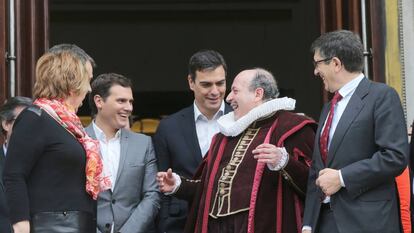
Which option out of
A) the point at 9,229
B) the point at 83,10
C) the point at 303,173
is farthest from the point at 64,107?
the point at 83,10

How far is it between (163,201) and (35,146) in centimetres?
161

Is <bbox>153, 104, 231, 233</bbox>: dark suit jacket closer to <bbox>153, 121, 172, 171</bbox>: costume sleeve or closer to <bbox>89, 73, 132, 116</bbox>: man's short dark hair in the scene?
<bbox>153, 121, 172, 171</bbox>: costume sleeve

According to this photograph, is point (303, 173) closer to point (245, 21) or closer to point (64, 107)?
point (64, 107)

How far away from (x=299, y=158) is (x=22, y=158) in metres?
1.71

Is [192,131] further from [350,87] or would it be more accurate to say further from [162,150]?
[350,87]

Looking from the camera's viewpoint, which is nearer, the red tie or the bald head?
the red tie

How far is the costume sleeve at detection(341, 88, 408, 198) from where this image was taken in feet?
16.5

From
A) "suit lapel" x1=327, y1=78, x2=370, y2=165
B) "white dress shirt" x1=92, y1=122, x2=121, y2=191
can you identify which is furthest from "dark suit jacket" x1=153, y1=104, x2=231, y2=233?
"suit lapel" x1=327, y1=78, x2=370, y2=165

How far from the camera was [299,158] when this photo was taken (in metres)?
5.92

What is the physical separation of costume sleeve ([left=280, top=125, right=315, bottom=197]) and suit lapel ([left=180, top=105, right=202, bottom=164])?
0.81 meters

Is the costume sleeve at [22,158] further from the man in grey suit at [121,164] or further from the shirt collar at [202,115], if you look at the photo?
the shirt collar at [202,115]

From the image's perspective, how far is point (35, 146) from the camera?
510 centimetres

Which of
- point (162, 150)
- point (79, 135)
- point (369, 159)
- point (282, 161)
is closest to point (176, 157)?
point (162, 150)

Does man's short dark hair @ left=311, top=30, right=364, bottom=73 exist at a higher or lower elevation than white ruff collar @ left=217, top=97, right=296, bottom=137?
higher
